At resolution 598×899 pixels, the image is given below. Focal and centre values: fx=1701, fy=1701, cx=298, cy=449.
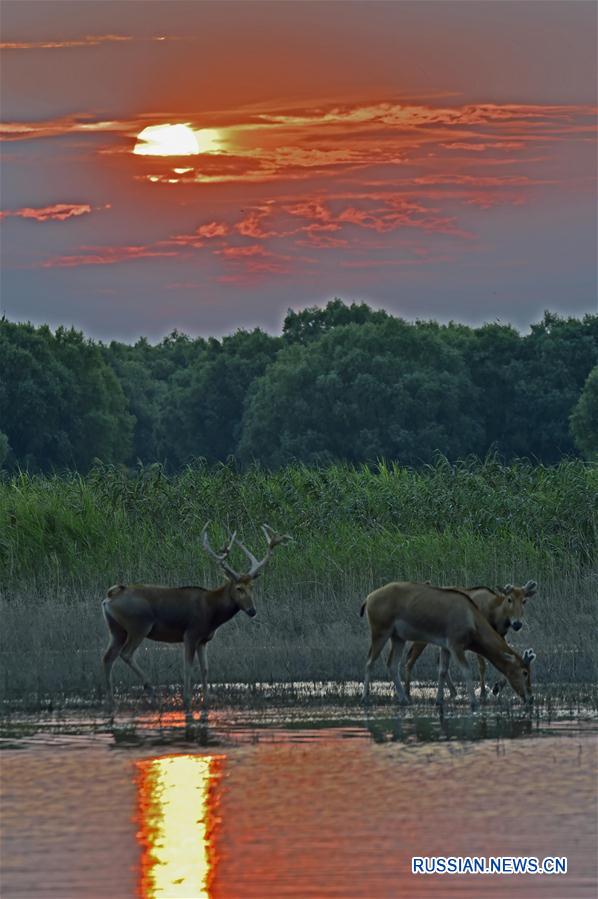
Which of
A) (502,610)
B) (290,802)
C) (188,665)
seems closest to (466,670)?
(502,610)

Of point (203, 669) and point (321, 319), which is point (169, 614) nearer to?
point (203, 669)

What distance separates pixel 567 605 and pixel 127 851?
41.5ft

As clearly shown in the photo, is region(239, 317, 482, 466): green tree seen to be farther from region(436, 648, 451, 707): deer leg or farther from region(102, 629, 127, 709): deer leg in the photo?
region(436, 648, 451, 707): deer leg

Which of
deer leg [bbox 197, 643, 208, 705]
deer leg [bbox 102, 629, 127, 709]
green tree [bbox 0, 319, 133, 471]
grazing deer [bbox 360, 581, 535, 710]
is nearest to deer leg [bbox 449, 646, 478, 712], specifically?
grazing deer [bbox 360, 581, 535, 710]

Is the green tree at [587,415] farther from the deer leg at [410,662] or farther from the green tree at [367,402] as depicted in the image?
the deer leg at [410,662]

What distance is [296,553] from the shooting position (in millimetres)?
25984

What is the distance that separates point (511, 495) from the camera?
29.0 metres

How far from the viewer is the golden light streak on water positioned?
34.4 feet

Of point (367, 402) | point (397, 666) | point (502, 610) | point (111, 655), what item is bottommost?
point (397, 666)

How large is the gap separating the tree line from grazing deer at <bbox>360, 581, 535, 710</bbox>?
174ft

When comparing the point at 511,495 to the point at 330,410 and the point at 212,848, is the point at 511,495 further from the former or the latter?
the point at 330,410

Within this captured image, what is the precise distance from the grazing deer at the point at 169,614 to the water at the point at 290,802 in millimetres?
1411

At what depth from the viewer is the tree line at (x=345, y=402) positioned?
246ft

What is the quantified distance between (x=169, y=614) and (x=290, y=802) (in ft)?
18.9
